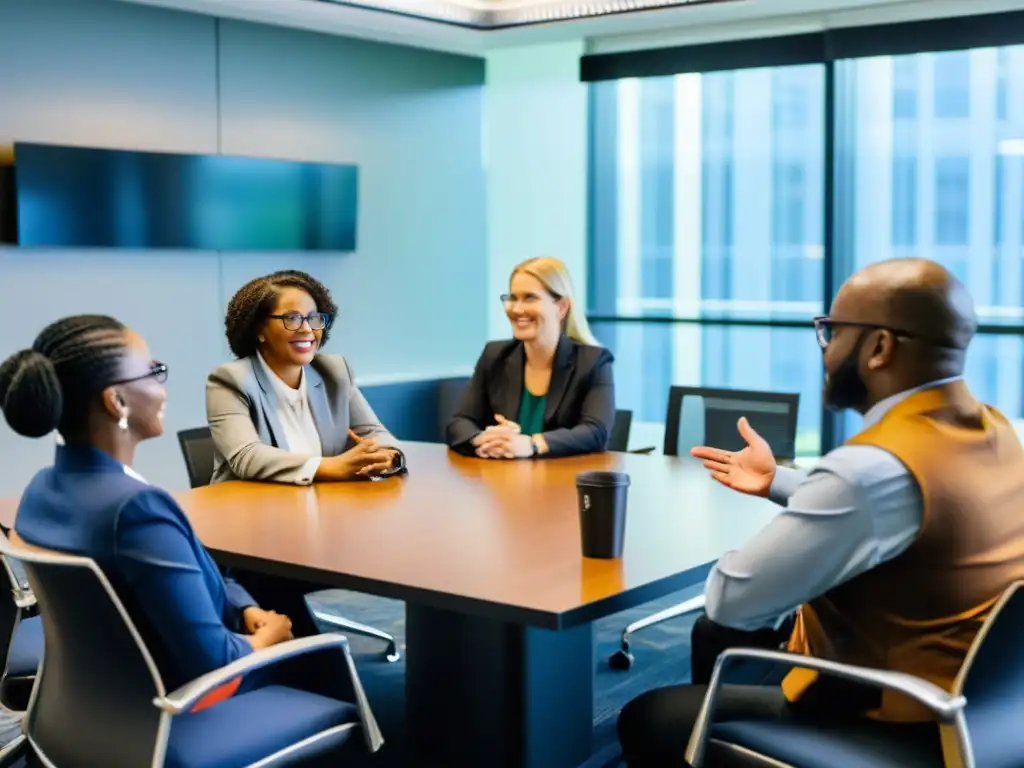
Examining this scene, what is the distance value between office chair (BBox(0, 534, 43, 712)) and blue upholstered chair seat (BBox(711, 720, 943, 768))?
54.1 inches

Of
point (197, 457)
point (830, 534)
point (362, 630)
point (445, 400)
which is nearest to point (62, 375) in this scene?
point (830, 534)

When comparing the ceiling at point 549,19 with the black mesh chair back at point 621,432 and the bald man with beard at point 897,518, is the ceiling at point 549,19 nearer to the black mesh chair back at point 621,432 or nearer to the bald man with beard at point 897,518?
the black mesh chair back at point 621,432

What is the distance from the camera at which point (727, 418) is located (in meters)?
4.30

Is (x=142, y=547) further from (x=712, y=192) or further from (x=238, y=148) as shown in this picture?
(x=712, y=192)

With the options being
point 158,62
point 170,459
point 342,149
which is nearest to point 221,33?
point 158,62

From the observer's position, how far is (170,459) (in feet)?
20.6

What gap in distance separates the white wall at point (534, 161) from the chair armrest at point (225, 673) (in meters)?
5.86

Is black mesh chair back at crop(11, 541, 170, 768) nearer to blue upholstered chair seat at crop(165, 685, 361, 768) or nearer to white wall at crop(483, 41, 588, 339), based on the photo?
blue upholstered chair seat at crop(165, 685, 361, 768)

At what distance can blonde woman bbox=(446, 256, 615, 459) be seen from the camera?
402cm

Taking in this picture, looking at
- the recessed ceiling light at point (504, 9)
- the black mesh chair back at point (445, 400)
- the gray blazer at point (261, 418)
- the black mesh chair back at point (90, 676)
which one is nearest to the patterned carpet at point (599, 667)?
the gray blazer at point (261, 418)

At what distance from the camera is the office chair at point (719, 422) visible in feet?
13.5

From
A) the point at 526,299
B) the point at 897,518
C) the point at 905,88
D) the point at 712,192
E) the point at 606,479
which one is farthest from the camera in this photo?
the point at 712,192

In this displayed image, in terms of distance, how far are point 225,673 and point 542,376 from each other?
2280 millimetres

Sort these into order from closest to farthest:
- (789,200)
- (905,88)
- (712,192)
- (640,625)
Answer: (640,625), (905,88), (789,200), (712,192)
